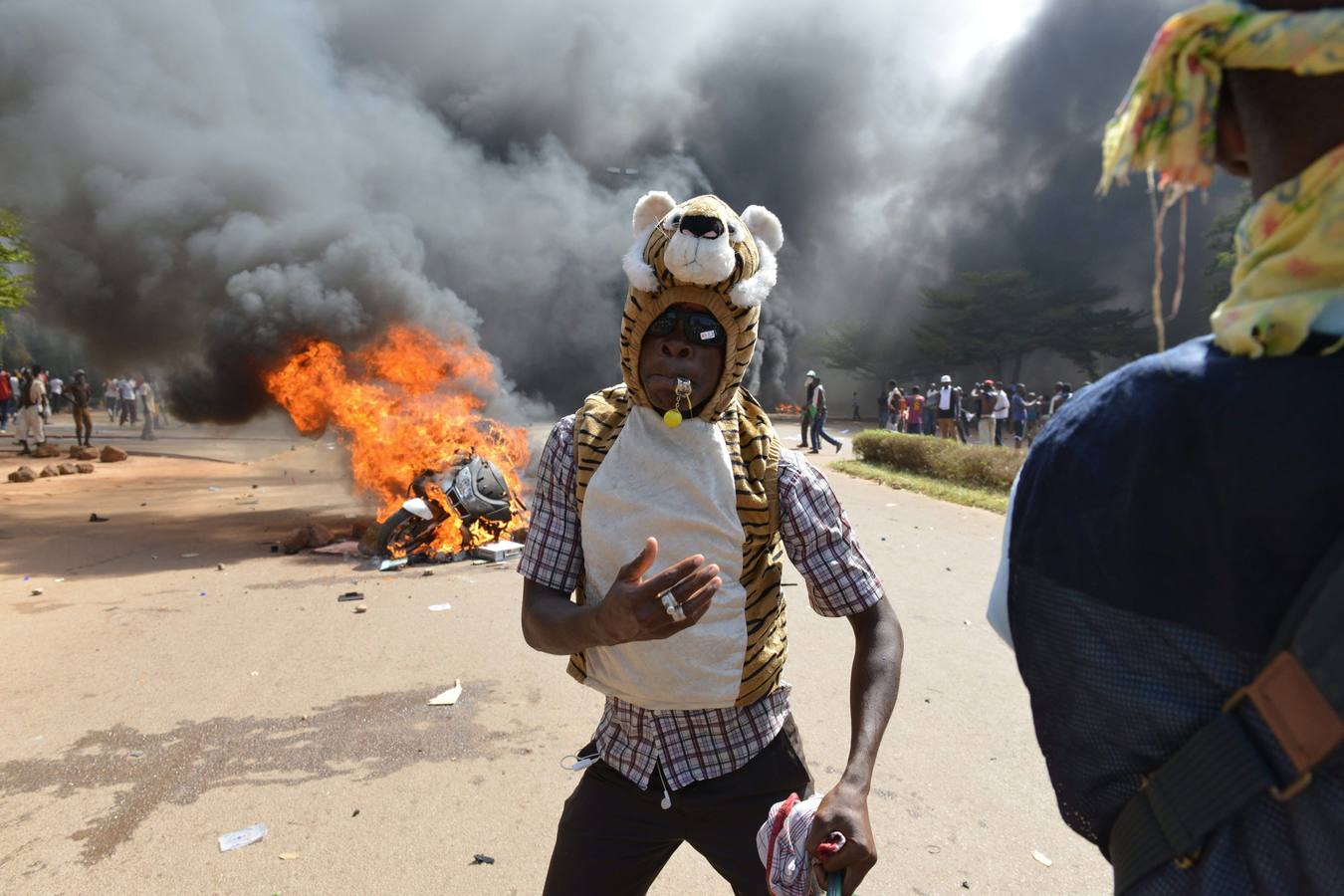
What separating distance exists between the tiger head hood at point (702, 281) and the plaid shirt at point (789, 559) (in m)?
0.24

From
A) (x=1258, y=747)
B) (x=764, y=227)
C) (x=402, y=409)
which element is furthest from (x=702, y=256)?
(x=402, y=409)

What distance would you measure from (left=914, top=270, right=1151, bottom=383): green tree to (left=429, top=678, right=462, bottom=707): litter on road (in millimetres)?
31793

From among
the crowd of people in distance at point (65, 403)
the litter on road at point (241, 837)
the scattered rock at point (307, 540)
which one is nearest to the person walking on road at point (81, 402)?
the crowd of people in distance at point (65, 403)

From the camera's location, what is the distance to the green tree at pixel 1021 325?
104ft

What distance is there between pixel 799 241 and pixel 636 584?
3739 centimetres

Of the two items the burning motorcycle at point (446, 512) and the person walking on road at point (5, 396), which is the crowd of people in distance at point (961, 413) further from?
the person walking on road at point (5, 396)

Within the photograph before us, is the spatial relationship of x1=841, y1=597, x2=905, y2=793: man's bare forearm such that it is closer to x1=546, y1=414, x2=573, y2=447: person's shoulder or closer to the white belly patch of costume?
the white belly patch of costume

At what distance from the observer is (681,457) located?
176cm

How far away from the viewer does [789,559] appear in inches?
71.5

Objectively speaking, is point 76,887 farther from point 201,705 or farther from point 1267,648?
point 1267,648

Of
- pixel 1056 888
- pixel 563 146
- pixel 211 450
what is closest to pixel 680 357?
pixel 1056 888

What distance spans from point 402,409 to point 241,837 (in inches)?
299

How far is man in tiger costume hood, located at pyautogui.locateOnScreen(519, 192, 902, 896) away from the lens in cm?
173

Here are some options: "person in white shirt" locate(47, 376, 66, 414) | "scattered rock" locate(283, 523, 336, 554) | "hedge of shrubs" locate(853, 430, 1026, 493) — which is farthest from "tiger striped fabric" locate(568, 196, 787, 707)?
"person in white shirt" locate(47, 376, 66, 414)
